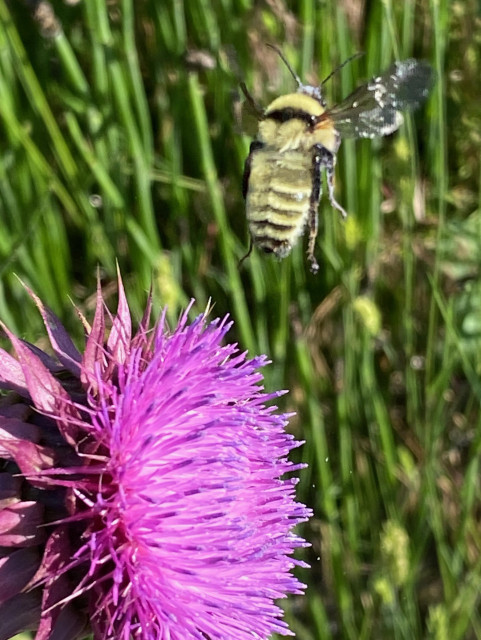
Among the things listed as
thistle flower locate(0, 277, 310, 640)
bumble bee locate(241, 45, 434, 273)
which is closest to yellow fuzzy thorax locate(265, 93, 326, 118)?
bumble bee locate(241, 45, 434, 273)

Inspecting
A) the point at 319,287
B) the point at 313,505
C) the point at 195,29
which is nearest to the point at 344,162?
the point at 319,287

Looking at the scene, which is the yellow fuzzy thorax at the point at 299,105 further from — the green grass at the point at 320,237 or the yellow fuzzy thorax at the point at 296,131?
the green grass at the point at 320,237

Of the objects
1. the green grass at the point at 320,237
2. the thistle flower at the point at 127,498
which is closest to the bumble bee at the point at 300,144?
the thistle flower at the point at 127,498

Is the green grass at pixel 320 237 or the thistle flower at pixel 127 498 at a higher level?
the green grass at pixel 320 237

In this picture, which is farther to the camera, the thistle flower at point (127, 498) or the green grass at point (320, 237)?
the green grass at point (320, 237)

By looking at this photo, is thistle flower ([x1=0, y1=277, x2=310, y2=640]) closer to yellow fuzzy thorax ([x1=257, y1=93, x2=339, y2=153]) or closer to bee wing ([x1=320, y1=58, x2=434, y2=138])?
yellow fuzzy thorax ([x1=257, y1=93, x2=339, y2=153])

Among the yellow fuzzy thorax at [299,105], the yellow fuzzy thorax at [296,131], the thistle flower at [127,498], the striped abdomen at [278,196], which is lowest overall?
the thistle flower at [127,498]

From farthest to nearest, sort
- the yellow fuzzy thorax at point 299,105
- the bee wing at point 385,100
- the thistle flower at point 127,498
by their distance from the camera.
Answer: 1. the yellow fuzzy thorax at point 299,105
2. the bee wing at point 385,100
3. the thistle flower at point 127,498

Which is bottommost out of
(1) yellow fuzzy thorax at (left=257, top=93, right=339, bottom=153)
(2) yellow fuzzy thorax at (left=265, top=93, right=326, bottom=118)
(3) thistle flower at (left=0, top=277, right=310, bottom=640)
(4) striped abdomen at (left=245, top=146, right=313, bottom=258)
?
(3) thistle flower at (left=0, top=277, right=310, bottom=640)

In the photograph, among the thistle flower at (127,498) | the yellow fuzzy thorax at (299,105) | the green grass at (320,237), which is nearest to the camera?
the thistle flower at (127,498)
